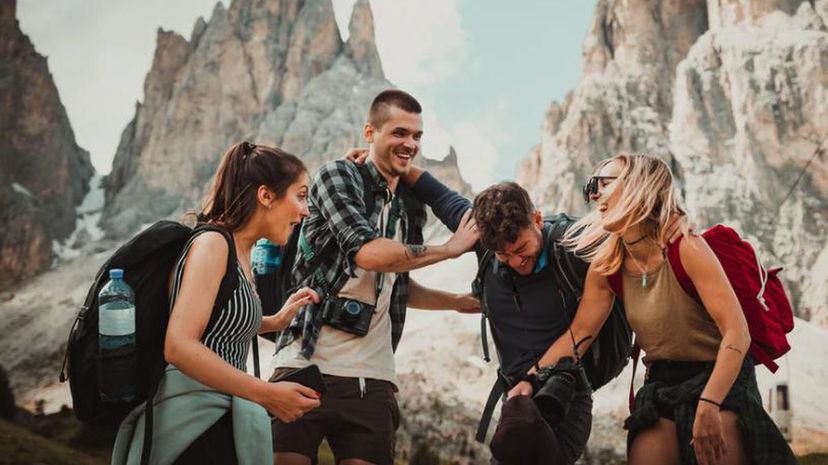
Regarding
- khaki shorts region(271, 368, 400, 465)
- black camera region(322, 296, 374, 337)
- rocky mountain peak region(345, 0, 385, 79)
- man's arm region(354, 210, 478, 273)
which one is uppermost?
rocky mountain peak region(345, 0, 385, 79)

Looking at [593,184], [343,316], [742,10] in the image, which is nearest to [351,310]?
[343,316]

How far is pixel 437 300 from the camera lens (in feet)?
16.4

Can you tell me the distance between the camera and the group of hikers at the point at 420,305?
3090mm

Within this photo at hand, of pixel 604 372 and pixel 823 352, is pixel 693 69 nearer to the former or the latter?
pixel 823 352

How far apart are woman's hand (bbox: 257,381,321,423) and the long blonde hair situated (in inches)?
63.9

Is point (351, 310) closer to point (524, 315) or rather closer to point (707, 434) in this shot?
point (524, 315)

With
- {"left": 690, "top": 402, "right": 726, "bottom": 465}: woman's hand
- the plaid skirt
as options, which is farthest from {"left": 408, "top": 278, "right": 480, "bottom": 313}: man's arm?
{"left": 690, "top": 402, "right": 726, "bottom": 465}: woman's hand

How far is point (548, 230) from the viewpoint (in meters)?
4.29

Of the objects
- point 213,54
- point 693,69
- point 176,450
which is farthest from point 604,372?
point 213,54

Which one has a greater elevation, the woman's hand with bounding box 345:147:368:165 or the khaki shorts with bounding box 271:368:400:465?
the woman's hand with bounding box 345:147:368:165

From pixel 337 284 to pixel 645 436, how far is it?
1.74 meters

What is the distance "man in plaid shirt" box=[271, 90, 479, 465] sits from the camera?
13.8 ft

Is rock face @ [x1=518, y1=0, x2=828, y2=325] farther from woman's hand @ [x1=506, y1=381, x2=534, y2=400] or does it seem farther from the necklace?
woman's hand @ [x1=506, y1=381, x2=534, y2=400]

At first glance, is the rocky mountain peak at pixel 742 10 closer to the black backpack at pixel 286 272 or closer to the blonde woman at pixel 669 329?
the black backpack at pixel 286 272
